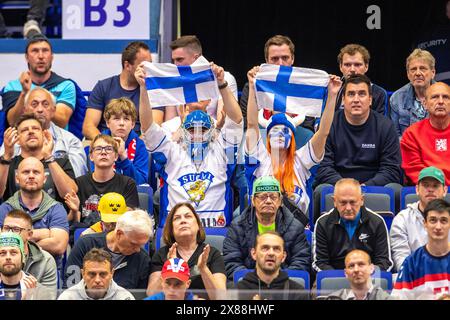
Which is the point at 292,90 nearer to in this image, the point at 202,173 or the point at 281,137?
the point at 281,137

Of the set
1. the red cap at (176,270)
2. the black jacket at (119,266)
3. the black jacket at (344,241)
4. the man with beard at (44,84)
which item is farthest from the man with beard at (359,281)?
the man with beard at (44,84)

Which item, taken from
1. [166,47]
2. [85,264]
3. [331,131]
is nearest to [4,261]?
[85,264]

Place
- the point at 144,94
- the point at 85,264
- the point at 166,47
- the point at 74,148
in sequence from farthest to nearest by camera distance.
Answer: the point at 166,47, the point at 74,148, the point at 144,94, the point at 85,264

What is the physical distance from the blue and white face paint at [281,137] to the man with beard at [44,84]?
2.28 meters

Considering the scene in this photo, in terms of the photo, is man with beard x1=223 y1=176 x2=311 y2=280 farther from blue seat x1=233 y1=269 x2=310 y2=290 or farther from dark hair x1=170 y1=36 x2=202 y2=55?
dark hair x1=170 y1=36 x2=202 y2=55

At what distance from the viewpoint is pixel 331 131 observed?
1163 cm

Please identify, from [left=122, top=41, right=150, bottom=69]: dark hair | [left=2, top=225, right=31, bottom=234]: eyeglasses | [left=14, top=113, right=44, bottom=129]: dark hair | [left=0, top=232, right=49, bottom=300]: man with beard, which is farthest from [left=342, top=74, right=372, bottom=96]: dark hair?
[left=0, top=232, right=49, bottom=300]: man with beard

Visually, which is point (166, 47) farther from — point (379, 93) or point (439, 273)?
point (439, 273)

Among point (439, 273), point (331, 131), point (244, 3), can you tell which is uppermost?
point (244, 3)

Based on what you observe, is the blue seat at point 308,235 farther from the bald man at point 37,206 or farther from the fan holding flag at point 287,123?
the bald man at point 37,206

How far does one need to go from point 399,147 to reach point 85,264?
3.52 metres

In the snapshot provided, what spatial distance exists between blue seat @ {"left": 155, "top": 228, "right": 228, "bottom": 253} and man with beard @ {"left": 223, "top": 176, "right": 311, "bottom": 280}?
0.15m

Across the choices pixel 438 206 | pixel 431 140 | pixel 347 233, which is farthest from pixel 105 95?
pixel 438 206

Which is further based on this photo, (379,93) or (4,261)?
(379,93)
